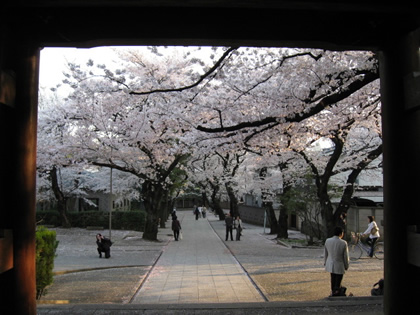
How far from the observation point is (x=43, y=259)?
859cm

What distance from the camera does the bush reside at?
8.33m

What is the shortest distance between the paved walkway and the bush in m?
1.91

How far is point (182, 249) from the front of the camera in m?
18.9

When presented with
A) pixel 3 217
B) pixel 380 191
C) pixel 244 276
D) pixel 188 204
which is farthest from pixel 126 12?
pixel 188 204

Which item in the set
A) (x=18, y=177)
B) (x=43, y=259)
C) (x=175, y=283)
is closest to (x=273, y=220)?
(x=175, y=283)

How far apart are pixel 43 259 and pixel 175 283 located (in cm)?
334

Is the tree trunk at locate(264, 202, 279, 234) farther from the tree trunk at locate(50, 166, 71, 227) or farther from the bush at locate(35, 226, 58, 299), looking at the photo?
the bush at locate(35, 226, 58, 299)

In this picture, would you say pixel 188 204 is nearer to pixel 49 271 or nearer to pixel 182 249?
pixel 182 249

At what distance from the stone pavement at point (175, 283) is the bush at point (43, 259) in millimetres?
298

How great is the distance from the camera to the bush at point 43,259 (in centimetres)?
833

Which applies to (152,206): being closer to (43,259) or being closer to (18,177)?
(43,259)

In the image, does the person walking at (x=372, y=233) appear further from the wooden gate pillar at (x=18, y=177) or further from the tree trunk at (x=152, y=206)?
the wooden gate pillar at (x=18, y=177)

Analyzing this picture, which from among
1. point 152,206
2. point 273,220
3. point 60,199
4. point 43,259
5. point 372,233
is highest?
point 60,199

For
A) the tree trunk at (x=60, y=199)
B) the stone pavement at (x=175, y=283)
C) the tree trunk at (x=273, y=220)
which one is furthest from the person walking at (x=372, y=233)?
the tree trunk at (x=60, y=199)
